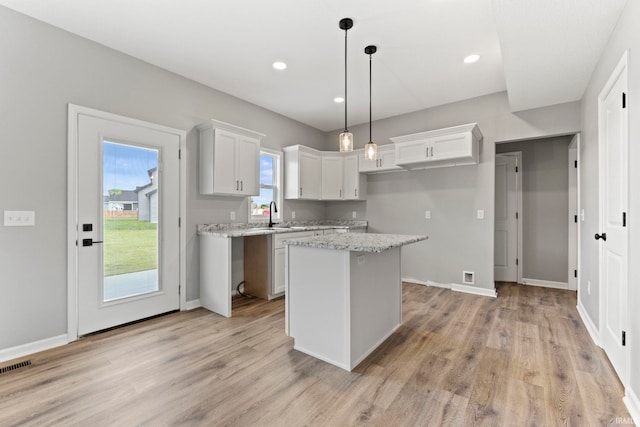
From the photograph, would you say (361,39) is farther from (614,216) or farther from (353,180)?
(353,180)

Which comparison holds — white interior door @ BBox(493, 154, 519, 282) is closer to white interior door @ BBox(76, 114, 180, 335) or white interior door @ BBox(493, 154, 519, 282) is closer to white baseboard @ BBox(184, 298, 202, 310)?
white baseboard @ BBox(184, 298, 202, 310)

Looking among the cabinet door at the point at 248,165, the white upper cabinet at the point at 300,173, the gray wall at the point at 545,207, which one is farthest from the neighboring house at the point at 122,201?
the gray wall at the point at 545,207

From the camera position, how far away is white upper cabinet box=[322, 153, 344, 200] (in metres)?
5.22

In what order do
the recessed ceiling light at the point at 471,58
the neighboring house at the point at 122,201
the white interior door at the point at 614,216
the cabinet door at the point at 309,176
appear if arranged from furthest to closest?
the cabinet door at the point at 309,176 → the recessed ceiling light at the point at 471,58 → the neighboring house at the point at 122,201 → the white interior door at the point at 614,216

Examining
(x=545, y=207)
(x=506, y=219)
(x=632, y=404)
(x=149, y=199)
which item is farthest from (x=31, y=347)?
(x=545, y=207)

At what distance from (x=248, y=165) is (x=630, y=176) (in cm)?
353

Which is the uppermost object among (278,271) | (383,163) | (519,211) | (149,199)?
(383,163)

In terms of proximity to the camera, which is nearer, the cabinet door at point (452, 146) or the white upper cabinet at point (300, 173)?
the cabinet door at point (452, 146)

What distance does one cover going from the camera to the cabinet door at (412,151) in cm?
418

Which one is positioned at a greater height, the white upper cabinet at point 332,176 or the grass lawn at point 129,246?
the white upper cabinet at point 332,176

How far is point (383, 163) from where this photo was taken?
485cm

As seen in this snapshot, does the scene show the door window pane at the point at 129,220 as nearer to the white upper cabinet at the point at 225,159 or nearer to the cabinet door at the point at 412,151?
the white upper cabinet at the point at 225,159

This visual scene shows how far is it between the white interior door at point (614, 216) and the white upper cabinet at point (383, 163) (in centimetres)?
255

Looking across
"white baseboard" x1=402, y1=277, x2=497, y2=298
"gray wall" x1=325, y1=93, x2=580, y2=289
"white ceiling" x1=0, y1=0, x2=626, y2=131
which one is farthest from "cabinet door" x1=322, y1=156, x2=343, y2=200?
"white baseboard" x1=402, y1=277, x2=497, y2=298
